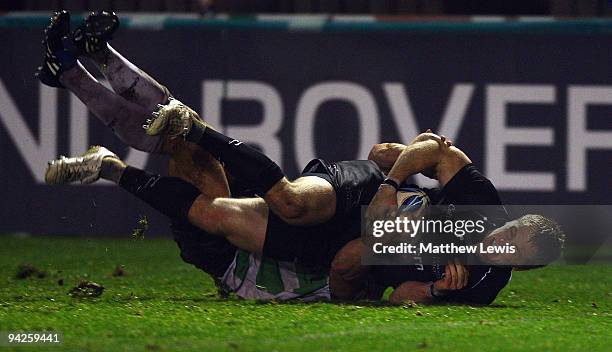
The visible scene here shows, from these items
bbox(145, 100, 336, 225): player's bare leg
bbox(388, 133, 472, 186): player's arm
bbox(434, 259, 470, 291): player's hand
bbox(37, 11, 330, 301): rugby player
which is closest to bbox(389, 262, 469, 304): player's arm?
bbox(434, 259, 470, 291): player's hand

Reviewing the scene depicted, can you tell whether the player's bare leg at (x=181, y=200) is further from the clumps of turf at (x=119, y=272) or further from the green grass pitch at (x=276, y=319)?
the clumps of turf at (x=119, y=272)

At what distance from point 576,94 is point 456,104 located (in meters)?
1.02

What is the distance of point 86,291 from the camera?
7.41m

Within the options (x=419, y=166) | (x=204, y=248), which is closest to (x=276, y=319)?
(x=204, y=248)

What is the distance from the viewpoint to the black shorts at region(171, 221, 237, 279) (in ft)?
23.7

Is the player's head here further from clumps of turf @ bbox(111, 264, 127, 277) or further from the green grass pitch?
clumps of turf @ bbox(111, 264, 127, 277)

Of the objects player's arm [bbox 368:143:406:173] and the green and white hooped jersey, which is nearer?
the green and white hooped jersey

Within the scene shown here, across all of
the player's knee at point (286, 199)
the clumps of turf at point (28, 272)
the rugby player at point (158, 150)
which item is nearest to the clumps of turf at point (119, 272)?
the clumps of turf at point (28, 272)

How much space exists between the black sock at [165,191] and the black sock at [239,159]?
1.01 ft

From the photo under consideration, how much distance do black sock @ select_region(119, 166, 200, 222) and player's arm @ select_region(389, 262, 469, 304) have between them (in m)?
1.27

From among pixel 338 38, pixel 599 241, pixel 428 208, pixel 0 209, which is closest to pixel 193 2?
pixel 338 38

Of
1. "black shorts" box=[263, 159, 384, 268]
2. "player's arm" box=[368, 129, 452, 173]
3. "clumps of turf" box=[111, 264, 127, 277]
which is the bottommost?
"clumps of turf" box=[111, 264, 127, 277]

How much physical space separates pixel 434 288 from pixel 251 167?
122 centimetres

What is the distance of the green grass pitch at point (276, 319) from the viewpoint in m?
5.79
